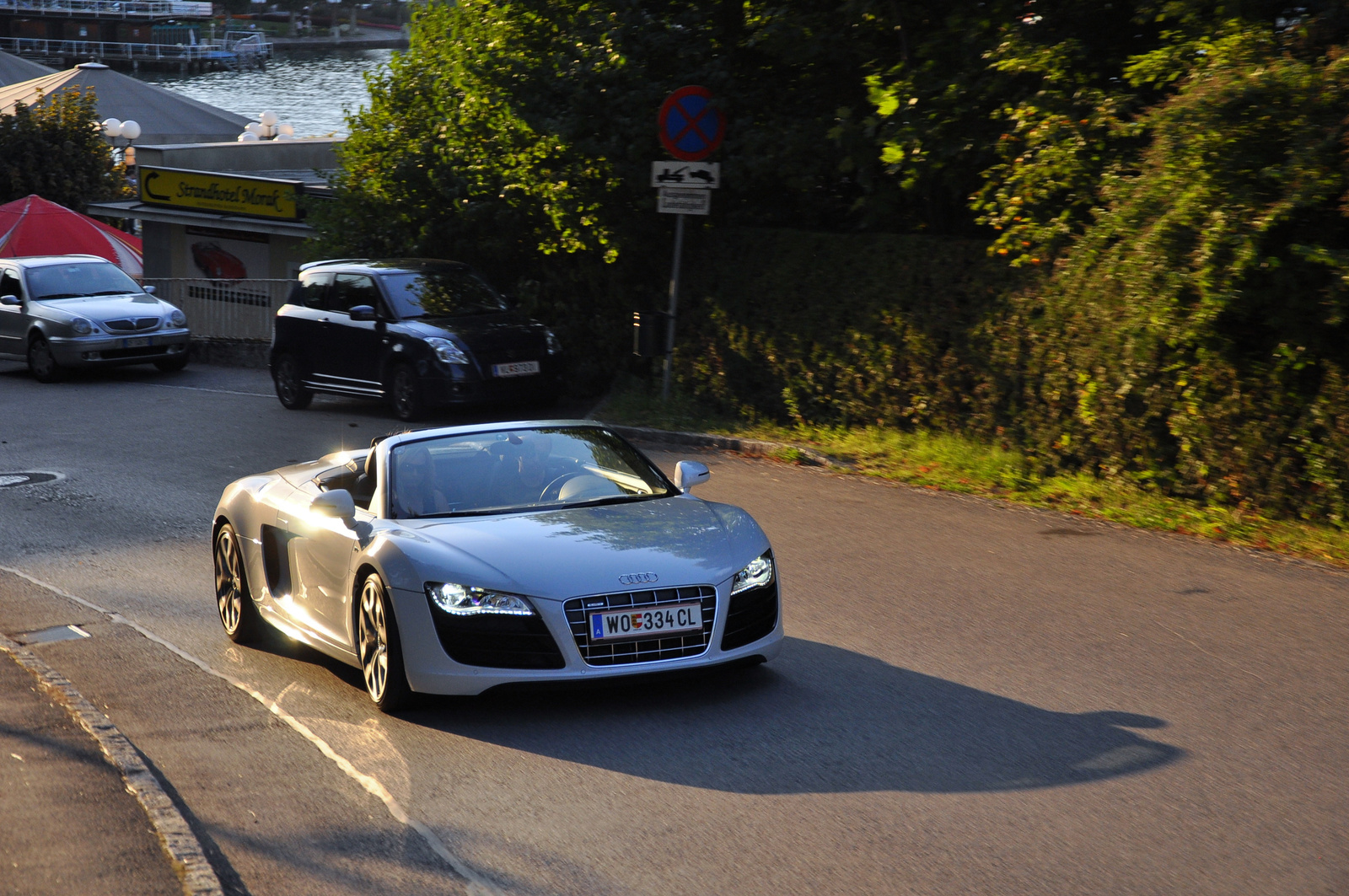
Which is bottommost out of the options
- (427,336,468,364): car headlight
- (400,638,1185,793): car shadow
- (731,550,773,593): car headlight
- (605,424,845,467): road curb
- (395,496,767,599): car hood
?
(605,424,845,467): road curb

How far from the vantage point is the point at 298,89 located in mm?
42875

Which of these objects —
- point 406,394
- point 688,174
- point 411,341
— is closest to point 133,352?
point 406,394

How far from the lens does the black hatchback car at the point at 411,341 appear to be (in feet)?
55.8

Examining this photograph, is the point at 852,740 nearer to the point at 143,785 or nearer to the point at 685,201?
the point at 143,785

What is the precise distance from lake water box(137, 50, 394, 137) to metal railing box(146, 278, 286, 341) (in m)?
4.25

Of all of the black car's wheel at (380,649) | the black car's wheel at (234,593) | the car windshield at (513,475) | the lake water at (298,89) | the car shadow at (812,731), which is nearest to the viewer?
the car shadow at (812,731)

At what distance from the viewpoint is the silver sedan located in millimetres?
23375

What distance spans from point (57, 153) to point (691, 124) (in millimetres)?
33186

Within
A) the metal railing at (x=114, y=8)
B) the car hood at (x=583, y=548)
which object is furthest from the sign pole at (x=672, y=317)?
the metal railing at (x=114, y=8)

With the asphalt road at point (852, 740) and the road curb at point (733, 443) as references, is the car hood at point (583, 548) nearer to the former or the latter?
the asphalt road at point (852, 740)

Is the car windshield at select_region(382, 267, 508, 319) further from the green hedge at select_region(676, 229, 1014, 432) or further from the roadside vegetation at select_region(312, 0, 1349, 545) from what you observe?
the green hedge at select_region(676, 229, 1014, 432)

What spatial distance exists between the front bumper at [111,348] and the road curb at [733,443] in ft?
36.1

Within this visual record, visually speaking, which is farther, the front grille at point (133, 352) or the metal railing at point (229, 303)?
the metal railing at point (229, 303)

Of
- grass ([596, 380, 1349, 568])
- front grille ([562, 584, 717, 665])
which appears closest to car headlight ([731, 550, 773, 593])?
front grille ([562, 584, 717, 665])
